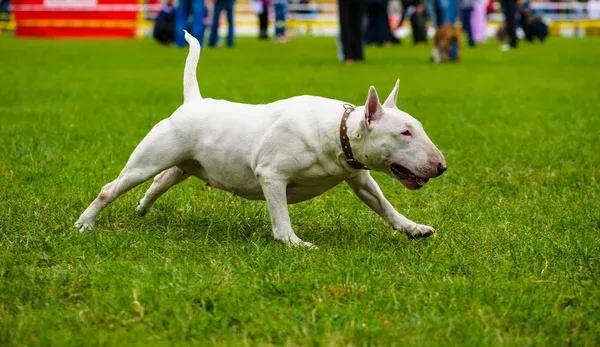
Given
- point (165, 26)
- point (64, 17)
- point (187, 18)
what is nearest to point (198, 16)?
point (187, 18)

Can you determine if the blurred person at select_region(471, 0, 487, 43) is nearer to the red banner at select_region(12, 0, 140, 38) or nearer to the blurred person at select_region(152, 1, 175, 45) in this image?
the blurred person at select_region(152, 1, 175, 45)

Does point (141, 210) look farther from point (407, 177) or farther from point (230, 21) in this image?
point (230, 21)

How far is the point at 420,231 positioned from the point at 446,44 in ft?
54.4

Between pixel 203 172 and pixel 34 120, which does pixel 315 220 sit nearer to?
pixel 203 172

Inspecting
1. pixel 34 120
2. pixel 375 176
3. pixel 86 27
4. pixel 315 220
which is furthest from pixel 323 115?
pixel 86 27

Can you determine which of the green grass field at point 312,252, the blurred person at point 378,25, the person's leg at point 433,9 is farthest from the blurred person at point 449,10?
the green grass field at point 312,252

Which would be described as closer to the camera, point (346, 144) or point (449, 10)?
point (346, 144)

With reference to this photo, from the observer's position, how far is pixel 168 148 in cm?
609

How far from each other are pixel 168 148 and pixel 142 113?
6.29 meters

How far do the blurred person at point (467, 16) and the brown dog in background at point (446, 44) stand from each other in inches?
295

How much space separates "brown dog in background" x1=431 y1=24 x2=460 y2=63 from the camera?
2152 centimetres

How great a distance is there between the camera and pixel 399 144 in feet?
18.0

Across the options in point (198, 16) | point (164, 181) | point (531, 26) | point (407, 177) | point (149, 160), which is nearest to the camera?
point (407, 177)

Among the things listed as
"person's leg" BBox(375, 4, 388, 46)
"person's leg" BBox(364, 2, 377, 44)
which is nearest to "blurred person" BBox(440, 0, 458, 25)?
"person's leg" BBox(364, 2, 377, 44)
